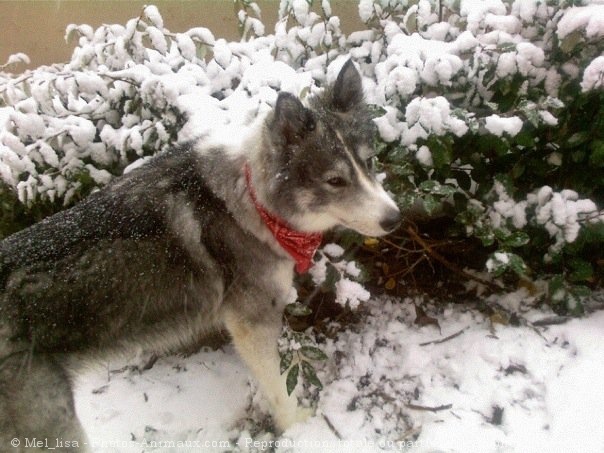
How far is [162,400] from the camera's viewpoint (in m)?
2.63

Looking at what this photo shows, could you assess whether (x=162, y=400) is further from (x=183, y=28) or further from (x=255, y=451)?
(x=183, y=28)

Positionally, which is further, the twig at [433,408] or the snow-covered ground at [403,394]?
the twig at [433,408]

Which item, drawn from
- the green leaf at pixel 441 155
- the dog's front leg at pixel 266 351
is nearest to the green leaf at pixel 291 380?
the dog's front leg at pixel 266 351

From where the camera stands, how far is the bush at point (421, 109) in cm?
226

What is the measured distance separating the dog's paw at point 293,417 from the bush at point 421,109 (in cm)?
97

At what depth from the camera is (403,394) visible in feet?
8.02

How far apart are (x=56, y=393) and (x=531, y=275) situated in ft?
8.36

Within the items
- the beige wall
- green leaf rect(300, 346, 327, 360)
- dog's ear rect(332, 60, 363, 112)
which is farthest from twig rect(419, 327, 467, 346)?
the beige wall

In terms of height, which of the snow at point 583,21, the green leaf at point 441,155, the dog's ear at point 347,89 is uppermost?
the snow at point 583,21

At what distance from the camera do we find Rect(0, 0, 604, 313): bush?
226cm

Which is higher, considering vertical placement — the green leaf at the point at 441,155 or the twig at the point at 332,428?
the green leaf at the point at 441,155

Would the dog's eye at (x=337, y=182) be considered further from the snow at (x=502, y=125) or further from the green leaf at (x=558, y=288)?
the green leaf at (x=558, y=288)

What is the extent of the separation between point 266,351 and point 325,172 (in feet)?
3.09

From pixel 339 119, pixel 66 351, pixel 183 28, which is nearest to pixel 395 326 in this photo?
pixel 339 119
